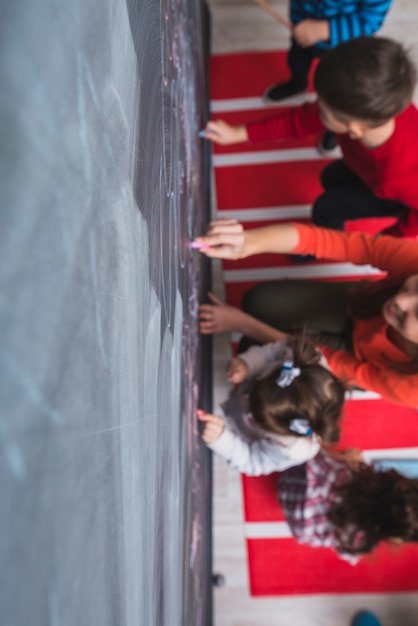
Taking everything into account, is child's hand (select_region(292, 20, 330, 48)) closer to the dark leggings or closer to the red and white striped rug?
the red and white striped rug

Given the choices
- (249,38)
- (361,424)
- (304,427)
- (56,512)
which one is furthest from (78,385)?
(249,38)

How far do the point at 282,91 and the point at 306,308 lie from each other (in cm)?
89

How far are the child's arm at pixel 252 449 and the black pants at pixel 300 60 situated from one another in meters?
1.26

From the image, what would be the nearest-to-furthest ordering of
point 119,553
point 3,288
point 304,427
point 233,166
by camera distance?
point 3,288
point 119,553
point 304,427
point 233,166

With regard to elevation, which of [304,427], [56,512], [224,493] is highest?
[56,512]

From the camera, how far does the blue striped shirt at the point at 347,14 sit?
143 centimetres

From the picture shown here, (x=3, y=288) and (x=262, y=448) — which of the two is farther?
(x=262, y=448)

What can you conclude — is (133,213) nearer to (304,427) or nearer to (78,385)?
(78,385)

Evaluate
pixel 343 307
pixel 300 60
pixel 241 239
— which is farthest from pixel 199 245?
pixel 300 60

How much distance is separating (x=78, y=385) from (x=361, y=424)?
1426 mm

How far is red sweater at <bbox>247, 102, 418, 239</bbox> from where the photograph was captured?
3.64 feet

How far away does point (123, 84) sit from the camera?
33 cm

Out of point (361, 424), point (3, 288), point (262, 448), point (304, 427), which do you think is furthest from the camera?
point (361, 424)

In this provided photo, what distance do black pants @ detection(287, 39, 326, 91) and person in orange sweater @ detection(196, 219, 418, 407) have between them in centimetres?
80
